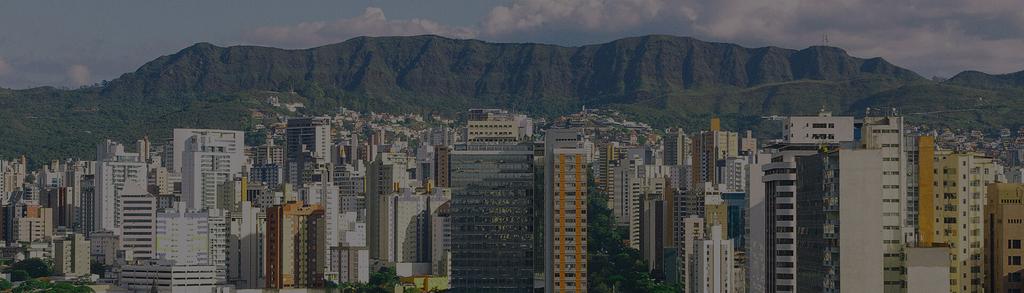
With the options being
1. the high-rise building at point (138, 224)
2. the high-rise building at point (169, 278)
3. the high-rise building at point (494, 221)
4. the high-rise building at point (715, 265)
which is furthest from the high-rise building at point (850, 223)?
the high-rise building at point (138, 224)

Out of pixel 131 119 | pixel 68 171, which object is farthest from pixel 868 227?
pixel 131 119

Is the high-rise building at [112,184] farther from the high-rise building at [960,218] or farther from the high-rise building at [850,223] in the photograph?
the high-rise building at [850,223]

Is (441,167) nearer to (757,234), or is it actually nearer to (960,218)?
(757,234)

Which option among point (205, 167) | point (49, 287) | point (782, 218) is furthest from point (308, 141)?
point (782, 218)

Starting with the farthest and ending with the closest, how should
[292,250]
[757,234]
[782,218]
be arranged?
[292,250] → [757,234] → [782,218]

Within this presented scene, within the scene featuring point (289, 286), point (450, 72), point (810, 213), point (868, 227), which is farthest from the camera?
point (450, 72)

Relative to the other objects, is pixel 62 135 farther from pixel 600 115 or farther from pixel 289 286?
pixel 289 286

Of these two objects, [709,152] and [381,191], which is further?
[709,152]
